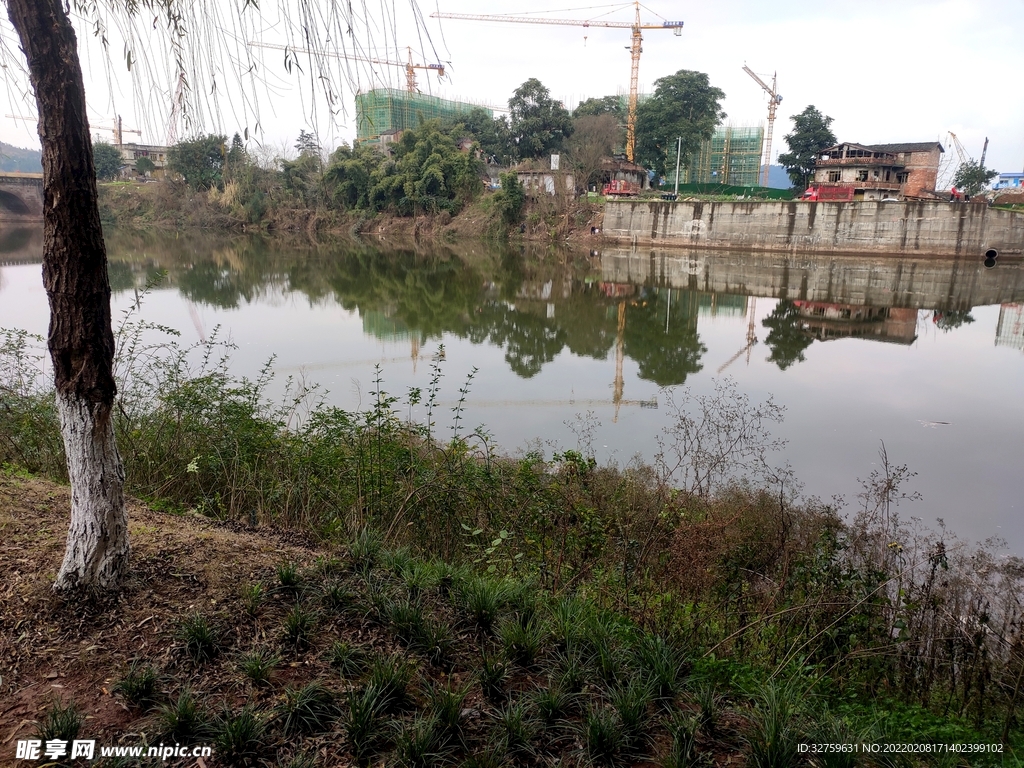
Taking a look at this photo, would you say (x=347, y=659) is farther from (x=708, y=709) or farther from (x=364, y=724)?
(x=708, y=709)

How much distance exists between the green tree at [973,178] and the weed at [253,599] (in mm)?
51013

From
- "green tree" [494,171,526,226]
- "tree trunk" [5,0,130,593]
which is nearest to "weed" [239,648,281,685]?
"tree trunk" [5,0,130,593]

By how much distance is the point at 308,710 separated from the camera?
86.9 inches

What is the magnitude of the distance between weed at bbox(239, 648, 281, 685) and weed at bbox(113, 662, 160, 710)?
0.29 m

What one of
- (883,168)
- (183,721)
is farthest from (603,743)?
(883,168)

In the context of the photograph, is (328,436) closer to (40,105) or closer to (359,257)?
(40,105)

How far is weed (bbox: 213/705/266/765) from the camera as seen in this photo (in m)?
2.03

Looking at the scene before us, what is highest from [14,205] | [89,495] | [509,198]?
[509,198]

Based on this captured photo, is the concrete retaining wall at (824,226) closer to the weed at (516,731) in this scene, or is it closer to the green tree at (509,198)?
the green tree at (509,198)

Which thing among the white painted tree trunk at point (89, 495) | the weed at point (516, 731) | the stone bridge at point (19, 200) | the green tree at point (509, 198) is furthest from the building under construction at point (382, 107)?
the stone bridge at point (19, 200)

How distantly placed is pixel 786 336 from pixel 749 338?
1.08 metres

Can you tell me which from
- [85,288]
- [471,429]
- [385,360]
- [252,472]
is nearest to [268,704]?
[85,288]

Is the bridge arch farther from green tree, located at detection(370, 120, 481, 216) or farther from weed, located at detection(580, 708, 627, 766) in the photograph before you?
weed, located at detection(580, 708, 627, 766)

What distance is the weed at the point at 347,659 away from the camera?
8.08ft
